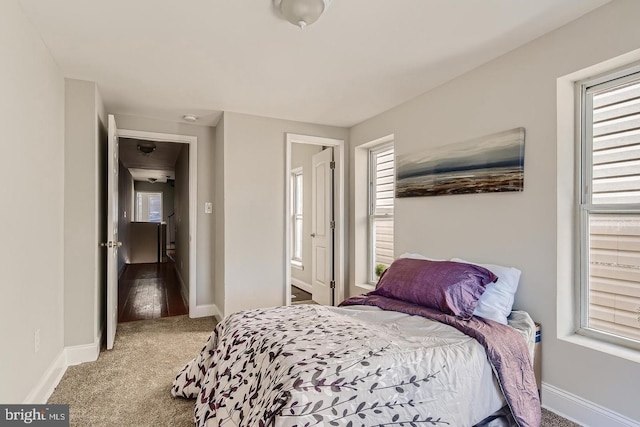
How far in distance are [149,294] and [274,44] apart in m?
4.54

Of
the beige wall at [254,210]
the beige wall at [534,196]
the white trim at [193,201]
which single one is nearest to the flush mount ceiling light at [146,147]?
the white trim at [193,201]

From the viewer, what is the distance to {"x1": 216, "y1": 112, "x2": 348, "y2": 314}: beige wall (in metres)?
3.75

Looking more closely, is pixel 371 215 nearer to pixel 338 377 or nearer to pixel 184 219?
pixel 338 377

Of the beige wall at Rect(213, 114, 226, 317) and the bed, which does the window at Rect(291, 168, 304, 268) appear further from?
the bed

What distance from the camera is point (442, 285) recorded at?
2.24 m

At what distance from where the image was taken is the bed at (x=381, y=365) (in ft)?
4.56

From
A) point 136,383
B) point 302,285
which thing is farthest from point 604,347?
point 302,285

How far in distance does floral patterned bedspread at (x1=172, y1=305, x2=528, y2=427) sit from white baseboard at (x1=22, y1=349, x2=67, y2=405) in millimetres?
1036

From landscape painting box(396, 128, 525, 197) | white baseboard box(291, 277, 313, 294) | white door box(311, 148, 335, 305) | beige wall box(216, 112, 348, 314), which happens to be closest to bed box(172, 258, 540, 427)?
landscape painting box(396, 128, 525, 197)

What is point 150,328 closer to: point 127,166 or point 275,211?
point 275,211

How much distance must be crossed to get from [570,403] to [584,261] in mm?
846

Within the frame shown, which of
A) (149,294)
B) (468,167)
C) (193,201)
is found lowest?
(149,294)

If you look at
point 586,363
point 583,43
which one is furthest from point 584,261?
point 583,43

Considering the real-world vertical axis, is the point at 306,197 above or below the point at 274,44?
below
